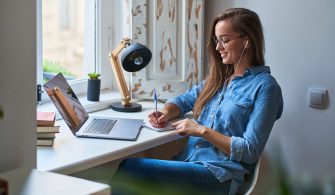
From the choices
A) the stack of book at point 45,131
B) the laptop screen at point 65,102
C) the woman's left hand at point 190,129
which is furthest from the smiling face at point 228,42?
the stack of book at point 45,131

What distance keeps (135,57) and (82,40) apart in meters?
0.58

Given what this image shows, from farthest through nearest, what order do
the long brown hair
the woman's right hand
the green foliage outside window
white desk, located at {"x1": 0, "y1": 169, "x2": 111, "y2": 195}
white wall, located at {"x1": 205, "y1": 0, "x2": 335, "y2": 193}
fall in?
the green foliage outside window < white wall, located at {"x1": 205, "y1": 0, "x2": 335, "y2": 193} < the woman's right hand < the long brown hair < white desk, located at {"x1": 0, "y1": 169, "x2": 111, "y2": 195}

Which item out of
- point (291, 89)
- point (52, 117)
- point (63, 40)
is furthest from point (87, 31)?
point (291, 89)

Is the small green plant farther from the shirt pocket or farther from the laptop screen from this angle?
the shirt pocket

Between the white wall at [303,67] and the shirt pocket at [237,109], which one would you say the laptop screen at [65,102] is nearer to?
the shirt pocket at [237,109]

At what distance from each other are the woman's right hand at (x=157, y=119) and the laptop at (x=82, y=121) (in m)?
0.05

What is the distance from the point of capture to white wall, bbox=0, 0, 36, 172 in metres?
1.46

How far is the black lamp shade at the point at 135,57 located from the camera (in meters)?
2.20

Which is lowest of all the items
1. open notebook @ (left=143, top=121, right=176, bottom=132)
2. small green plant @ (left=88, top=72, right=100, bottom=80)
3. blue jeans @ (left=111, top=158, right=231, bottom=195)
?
blue jeans @ (left=111, top=158, right=231, bottom=195)

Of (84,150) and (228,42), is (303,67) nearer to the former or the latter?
(228,42)

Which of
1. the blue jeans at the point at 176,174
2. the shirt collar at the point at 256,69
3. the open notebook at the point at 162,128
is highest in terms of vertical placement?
the shirt collar at the point at 256,69

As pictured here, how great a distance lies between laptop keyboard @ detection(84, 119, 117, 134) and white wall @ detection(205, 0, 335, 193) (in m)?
0.76

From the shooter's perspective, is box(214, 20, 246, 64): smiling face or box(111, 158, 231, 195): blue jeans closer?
box(111, 158, 231, 195): blue jeans

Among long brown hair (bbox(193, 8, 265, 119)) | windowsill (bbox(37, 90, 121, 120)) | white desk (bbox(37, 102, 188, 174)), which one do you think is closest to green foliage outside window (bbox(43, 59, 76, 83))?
windowsill (bbox(37, 90, 121, 120))
